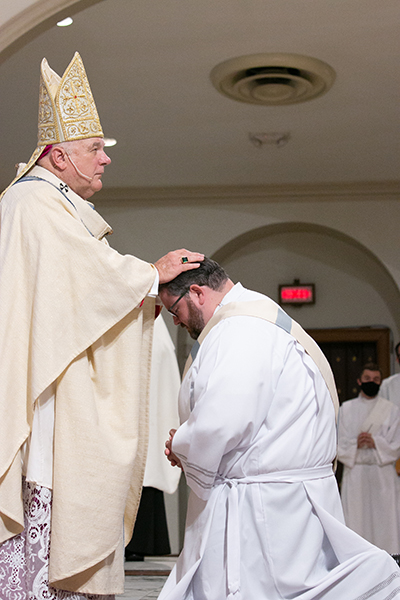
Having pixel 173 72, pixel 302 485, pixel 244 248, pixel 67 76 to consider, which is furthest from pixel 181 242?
pixel 302 485

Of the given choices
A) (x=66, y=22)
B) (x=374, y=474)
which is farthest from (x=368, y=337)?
(x=66, y=22)

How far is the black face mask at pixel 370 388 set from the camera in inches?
296

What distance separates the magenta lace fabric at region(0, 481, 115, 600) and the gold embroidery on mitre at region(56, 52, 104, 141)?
1281mm

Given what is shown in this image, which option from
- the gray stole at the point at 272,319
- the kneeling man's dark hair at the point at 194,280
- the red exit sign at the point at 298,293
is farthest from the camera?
the red exit sign at the point at 298,293

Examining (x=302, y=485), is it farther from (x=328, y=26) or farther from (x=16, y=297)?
(x=328, y=26)

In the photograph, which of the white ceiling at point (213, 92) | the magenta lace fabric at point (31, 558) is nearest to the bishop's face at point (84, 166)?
the magenta lace fabric at point (31, 558)

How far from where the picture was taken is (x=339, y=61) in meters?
5.86

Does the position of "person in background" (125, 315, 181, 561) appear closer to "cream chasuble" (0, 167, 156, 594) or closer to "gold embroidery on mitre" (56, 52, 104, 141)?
"cream chasuble" (0, 167, 156, 594)

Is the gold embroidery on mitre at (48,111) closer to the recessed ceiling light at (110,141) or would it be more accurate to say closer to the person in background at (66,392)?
the person in background at (66,392)

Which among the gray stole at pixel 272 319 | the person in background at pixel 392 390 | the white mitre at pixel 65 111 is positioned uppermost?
the white mitre at pixel 65 111

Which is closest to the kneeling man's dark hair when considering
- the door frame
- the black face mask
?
the black face mask

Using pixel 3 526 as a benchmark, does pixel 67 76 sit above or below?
above

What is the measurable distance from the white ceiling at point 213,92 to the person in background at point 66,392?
121 inches

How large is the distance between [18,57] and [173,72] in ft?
4.05
